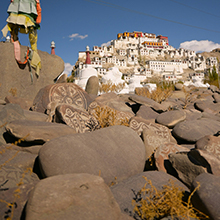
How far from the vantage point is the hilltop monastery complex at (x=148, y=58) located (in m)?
71.2

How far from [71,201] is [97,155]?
3.16ft

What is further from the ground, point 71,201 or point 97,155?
point 97,155

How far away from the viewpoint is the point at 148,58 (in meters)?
84.6

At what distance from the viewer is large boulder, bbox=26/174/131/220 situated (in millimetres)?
1549

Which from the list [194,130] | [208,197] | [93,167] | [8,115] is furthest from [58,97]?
[208,197]

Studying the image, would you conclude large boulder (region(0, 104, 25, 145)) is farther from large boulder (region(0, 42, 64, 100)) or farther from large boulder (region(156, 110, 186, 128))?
large boulder (region(156, 110, 186, 128))

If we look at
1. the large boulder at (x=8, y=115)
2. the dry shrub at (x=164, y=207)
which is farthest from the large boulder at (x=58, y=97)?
the dry shrub at (x=164, y=207)

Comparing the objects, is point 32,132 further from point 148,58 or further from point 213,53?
point 213,53

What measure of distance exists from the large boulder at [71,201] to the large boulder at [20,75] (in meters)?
5.38

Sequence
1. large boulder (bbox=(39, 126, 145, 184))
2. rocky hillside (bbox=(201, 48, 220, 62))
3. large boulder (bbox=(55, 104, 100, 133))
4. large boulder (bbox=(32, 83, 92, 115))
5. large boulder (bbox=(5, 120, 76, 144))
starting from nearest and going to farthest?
→ large boulder (bbox=(39, 126, 145, 184)) → large boulder (bbox=(5, 120, 76, 144)) → large boulder (bbox=(55, 104, 100, 133)) → large boulder (bbox=(32, 83, 92, 115)) → rocky hillside (bbox=(201, 48, 220, 62))

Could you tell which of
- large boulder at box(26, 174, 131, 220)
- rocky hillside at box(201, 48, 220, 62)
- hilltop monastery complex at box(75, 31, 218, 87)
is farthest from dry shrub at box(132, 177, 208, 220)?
rocky hillside at box(201, 48, 220, 62)

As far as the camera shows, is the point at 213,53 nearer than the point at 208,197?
No

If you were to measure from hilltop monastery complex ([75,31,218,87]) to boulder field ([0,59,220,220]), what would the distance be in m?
59.8

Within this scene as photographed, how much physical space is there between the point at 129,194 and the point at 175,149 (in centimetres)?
125
